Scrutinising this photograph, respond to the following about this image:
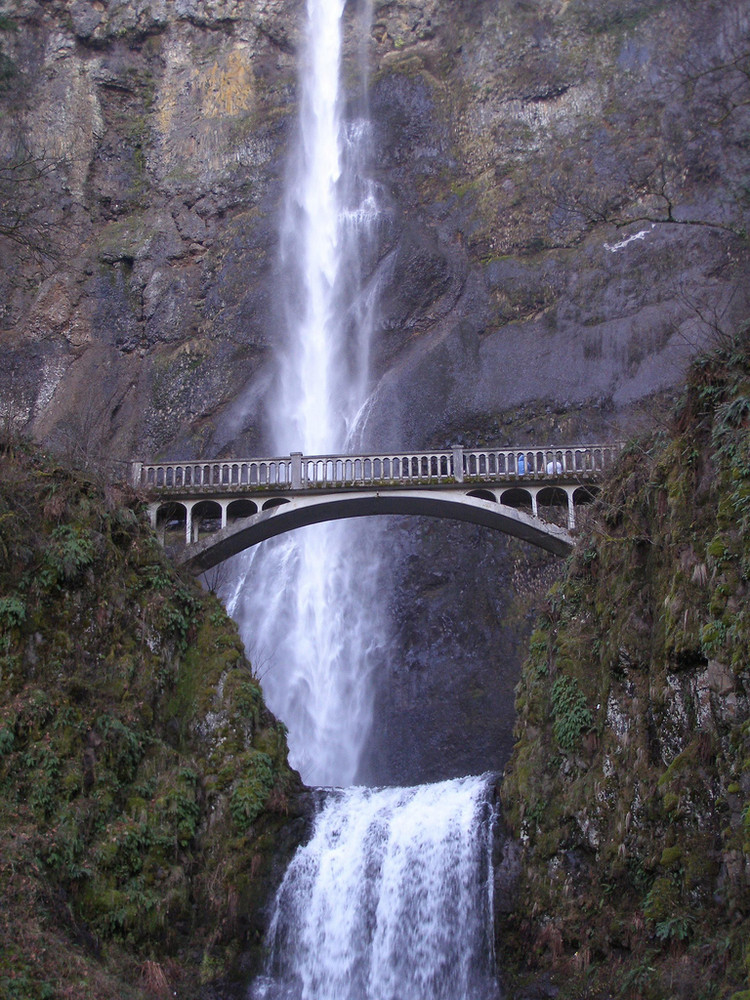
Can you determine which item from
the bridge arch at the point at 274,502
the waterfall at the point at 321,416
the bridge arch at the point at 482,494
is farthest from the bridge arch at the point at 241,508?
the bridge arch at the point at 482,494

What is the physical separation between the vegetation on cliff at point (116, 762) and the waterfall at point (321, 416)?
787cm

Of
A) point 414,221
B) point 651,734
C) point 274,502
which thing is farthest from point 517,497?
point 414,221

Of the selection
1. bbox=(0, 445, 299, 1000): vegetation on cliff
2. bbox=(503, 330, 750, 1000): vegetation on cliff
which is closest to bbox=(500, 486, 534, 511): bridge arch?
bbox=(503, 330, 750, 1000): vegetation on cliff

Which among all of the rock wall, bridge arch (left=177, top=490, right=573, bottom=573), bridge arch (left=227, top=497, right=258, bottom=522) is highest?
the rock wall

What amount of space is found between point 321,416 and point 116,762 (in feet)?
60.6

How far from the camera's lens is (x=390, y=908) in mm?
15469

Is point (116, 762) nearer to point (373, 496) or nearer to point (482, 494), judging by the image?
point (373, 496)

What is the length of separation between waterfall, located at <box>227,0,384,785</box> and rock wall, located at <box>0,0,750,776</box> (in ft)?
2.51

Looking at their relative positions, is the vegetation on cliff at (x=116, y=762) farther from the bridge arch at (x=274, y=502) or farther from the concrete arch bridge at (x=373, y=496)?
the bridge arch at (x=274, y=502)

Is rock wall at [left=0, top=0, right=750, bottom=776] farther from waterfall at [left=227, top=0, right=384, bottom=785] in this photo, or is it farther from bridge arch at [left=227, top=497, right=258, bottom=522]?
bridge arch at [left=227, top=497, right=258, bottom=522]

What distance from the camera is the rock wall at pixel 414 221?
3136cm

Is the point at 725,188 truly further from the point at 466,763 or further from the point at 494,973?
the point at 494,973

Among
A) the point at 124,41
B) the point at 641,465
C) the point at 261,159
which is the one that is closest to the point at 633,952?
the point at 641,465

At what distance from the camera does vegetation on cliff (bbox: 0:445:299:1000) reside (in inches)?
543
